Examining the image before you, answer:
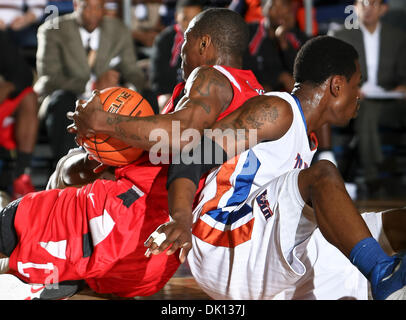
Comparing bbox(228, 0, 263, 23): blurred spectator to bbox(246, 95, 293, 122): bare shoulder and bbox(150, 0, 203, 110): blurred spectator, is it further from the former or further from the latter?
bbox(246, 95, 293, 122): bare shoulder

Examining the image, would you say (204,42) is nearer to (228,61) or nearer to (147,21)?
(228,61)

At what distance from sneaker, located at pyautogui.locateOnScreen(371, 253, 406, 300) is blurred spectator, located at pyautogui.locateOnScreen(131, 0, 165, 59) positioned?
15.3 feet

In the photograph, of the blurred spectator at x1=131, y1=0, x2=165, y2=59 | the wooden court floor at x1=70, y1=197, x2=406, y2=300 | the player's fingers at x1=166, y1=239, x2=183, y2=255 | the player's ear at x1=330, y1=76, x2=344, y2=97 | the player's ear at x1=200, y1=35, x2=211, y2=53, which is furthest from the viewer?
the blurred spectator at x1=131, y1=0, x2=165, y2=59

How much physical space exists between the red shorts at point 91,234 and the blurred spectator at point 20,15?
379cm

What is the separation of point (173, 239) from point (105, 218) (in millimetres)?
378

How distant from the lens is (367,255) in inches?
68.2

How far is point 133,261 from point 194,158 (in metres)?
0.42

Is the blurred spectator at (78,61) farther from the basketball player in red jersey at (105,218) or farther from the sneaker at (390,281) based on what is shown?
the sneaker at (390,281)

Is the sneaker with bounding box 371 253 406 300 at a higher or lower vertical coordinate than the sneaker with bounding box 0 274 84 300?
higher

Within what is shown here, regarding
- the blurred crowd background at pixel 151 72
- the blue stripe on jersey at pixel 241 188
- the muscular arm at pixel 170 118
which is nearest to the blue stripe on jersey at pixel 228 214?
the blue stripe on jersey at pixel 241 188

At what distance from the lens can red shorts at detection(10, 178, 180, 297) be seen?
204cm

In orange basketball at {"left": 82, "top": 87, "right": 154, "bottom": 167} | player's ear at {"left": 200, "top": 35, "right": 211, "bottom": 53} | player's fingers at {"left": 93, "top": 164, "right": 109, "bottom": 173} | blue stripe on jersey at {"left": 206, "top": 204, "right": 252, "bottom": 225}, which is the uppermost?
player's ear at {"left": 200, "top": 35, "right": 211, "bottom": 53}

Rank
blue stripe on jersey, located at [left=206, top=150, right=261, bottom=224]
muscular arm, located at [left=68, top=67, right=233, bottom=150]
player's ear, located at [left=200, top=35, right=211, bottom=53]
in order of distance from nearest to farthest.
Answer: muscular arm, located at [left=68, top=67, right=233, bottom=150]
blue stripe on jersey, located at [left=206, top=150, right=261, bottom=224]
player's ear, located at [left=200, top=35, right=211, bottom=53]

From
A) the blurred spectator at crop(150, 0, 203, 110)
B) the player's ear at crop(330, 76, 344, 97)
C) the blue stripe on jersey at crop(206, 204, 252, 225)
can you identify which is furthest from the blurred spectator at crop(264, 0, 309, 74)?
the blue stripe on jersey at crop(206, 204, 252, 225)
